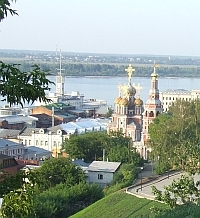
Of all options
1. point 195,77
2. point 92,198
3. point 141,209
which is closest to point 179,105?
point 92,198

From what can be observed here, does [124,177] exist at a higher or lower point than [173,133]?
lower

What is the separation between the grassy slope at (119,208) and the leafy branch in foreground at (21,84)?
30.8 ft

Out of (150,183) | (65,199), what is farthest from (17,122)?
(65,199)

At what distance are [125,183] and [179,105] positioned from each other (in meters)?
7.85

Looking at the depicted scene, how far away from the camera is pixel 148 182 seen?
59.1ft

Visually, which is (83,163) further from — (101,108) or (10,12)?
(101,108)

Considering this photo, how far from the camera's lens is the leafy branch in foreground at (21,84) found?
184 inches

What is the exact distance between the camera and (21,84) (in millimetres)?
4676

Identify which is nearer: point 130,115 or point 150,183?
point 150,183

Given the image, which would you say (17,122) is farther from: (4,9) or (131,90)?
(4,9)

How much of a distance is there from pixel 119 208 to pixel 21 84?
34.1 ft

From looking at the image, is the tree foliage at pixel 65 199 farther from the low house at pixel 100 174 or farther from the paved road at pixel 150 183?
the low house at pixel 100 174

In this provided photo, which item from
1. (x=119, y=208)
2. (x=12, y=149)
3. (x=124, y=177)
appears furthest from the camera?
(x=12, y=149)

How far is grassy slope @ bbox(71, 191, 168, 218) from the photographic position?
560 inches
